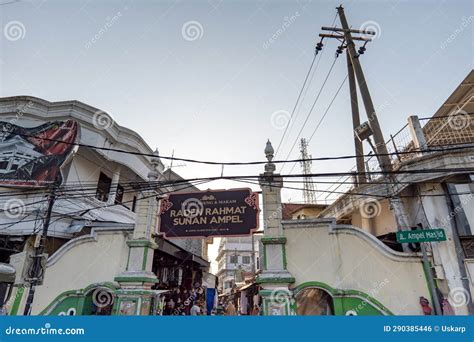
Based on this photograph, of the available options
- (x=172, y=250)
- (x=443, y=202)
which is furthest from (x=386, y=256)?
(x=172, y=250)

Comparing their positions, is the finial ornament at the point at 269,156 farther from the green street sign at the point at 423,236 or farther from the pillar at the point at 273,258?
the green street sign at the point at 423,236

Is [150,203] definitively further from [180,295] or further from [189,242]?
[189,242]

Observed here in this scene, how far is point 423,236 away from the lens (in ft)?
24.0

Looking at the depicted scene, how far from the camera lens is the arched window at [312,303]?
8.96m

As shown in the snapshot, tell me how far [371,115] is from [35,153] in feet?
46.6

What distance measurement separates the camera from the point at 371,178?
11.5 meters

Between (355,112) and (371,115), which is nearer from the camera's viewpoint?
(371,115)

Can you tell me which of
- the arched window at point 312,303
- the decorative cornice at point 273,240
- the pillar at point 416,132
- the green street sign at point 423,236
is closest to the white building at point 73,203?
the decorative cornice at point 273,240

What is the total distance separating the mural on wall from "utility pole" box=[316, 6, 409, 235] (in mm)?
12266

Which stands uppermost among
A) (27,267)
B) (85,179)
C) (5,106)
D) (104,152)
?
(5,106)

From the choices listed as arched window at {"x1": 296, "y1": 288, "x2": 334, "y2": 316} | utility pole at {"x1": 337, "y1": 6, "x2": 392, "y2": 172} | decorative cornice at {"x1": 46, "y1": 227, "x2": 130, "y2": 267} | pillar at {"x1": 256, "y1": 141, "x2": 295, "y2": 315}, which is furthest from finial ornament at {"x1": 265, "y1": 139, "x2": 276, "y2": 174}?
decorative cornice at {"x1": 46, "y1": 227, "x2": 130, "y2": 267}

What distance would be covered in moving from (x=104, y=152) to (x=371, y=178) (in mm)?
12306

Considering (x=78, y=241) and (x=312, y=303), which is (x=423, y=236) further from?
(x=78, y=241)

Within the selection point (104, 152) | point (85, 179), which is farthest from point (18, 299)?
point (104, 152)
